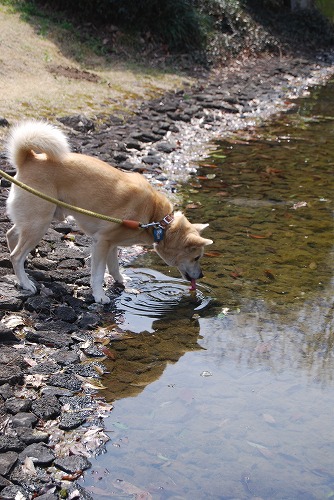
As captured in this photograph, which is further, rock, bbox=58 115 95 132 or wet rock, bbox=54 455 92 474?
rock, bbox=58 115 95 132

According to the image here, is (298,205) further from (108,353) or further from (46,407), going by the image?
(46,407)

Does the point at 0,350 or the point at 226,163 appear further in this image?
the point at 226,163

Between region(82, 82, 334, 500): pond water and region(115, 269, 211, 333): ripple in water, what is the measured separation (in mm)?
11

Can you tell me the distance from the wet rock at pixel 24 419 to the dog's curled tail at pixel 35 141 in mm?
2391

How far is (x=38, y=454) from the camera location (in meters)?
4.07

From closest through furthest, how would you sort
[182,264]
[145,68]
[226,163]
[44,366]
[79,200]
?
[44,366] < [79,200] < [182,264] < [226,163] < [145,68]

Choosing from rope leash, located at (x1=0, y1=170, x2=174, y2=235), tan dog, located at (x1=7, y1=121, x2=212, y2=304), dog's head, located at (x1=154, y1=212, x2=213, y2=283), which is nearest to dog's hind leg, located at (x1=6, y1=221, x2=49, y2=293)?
tan dog, located at (x1=7, y1=121, x2=212, y2=304)

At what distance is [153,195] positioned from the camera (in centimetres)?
645

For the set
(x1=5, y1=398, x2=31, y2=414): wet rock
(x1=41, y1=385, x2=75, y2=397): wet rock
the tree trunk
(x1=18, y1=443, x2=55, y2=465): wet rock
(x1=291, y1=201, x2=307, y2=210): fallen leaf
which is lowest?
(x1=291, y1=201, x2=307, y2=210): fallen leaf

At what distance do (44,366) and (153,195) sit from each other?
209 cm

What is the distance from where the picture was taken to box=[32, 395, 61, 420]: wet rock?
4.50 metres

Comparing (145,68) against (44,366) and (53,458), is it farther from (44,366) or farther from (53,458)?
(53,458)

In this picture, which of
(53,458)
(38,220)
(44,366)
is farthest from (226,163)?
(53,458)

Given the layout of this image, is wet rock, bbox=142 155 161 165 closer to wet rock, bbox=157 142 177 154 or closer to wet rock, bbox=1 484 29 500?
wet rock, bbox=157 142 177 154
